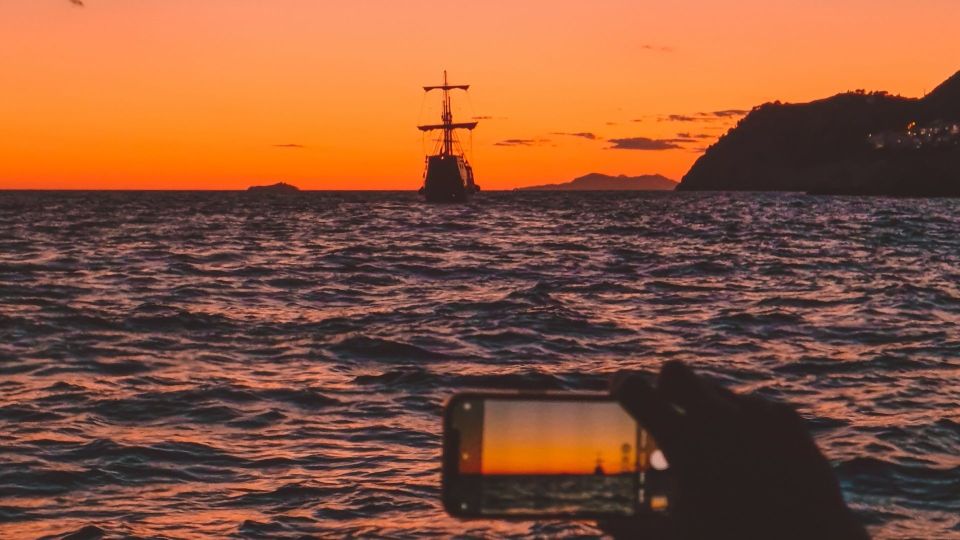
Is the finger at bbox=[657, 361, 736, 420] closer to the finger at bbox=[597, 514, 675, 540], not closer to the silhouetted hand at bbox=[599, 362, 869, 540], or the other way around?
the silhouetted hand at bbox=[599, 362, 869, 540]

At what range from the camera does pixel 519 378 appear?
12.7 metres

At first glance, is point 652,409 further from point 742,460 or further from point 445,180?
point 445,180

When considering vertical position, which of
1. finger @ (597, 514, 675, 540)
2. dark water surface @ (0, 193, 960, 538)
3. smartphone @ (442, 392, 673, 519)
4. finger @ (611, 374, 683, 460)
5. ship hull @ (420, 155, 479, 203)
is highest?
ship hull @ (420, 155, 479, 203)

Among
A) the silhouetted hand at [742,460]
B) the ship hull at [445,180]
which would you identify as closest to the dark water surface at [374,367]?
the silhouetted hand at [742,460]

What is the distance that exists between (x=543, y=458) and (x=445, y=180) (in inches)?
4178

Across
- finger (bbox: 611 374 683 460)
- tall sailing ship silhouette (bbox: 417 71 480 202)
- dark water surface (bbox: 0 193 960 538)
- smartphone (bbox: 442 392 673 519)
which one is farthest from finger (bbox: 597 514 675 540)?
tall sailing ship silhouette (bbox: 417 71 480 202)

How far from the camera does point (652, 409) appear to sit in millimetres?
1455

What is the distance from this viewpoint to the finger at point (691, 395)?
4.75ft

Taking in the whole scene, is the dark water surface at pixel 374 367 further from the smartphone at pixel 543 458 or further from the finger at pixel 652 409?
the finger at pixel 652 409

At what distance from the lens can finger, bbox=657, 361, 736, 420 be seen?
1446 mm

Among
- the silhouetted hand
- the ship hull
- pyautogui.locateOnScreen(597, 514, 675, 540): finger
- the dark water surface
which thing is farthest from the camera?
the ship hull

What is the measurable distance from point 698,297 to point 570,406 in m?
20.6

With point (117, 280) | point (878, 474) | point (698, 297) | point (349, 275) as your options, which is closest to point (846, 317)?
point (698, 297)

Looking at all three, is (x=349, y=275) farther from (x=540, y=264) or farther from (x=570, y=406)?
(x=570, y=406)
